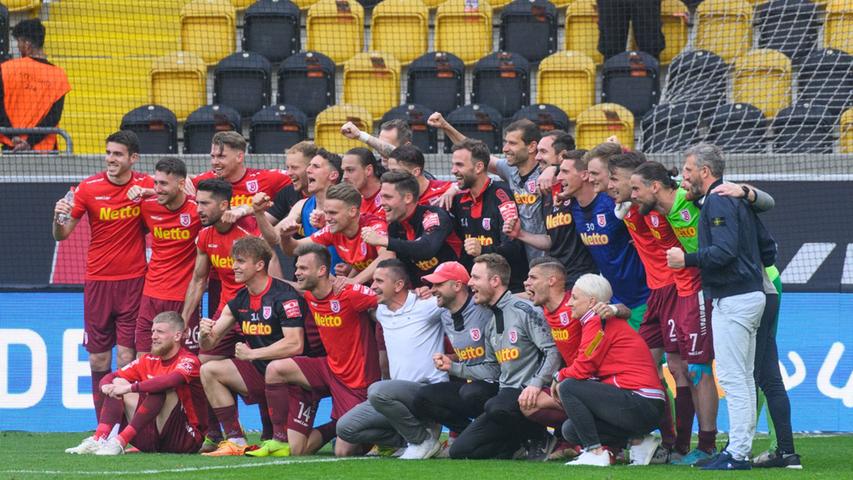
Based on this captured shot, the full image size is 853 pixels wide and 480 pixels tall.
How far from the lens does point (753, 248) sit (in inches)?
309

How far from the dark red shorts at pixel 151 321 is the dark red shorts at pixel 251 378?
0.62 m

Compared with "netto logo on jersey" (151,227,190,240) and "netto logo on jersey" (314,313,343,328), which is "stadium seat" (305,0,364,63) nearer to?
"netto logo on jersey" (151,227,190,240)

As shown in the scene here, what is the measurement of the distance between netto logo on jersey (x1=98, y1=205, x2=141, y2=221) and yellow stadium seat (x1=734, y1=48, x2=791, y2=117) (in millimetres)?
6785

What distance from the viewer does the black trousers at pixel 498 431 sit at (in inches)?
332

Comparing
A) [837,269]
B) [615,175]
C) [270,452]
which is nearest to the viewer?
[615,175]

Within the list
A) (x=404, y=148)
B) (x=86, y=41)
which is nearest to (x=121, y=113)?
(x=86, y=41)

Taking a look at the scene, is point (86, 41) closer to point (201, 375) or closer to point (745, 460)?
point (201, 375)

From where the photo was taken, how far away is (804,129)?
13.0 metres

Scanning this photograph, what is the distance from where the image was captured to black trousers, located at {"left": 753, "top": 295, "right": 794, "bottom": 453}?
26.2 ft

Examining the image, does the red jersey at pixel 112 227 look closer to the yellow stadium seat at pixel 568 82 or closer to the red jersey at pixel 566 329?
the red jersey at pixel 566 329

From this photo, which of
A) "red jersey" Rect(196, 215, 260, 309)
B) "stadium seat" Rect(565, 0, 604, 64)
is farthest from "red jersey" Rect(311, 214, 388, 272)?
"stadium seat" Rect(565, 0, 604, 64)

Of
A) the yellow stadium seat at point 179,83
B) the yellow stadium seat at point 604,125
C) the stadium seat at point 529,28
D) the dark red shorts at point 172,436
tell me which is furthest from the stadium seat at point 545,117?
the dark red shorts at point 172,436

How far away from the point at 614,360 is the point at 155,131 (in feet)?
23.7

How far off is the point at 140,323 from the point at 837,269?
18.8 ft
